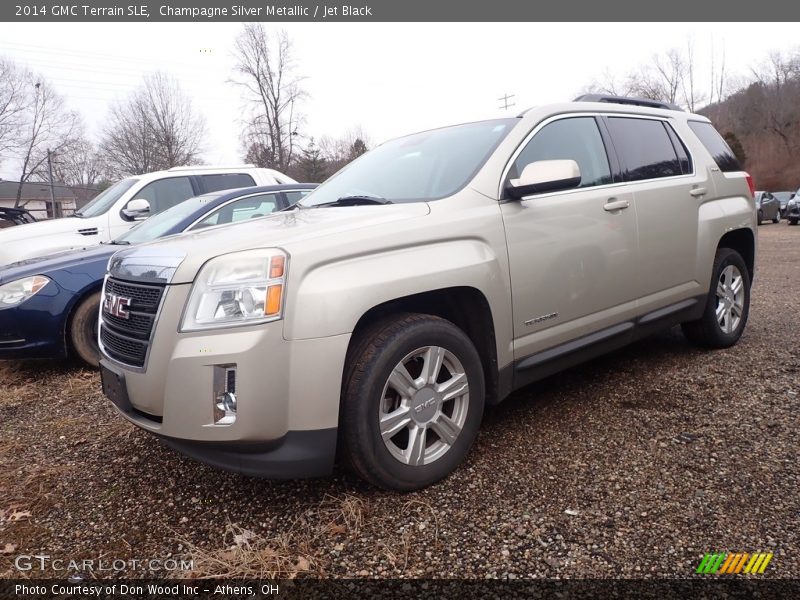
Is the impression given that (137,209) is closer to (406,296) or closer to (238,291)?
(238,291)

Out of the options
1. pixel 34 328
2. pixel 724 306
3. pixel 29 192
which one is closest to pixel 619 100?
pixel 724 306

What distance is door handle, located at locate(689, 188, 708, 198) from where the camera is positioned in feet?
12.3

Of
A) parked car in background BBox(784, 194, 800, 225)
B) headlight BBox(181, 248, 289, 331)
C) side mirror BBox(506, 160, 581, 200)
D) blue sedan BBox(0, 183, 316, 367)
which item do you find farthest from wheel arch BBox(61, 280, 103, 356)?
parked car in background BBox(784, 194, 800, 225)

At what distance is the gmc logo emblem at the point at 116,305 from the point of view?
229 cm

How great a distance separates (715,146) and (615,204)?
5.84 feet

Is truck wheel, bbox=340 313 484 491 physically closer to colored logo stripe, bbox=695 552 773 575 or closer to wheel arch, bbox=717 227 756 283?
colored logo stripe, bbox=695 552 773 575

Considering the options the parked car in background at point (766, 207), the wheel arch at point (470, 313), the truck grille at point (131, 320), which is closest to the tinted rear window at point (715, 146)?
the wheel arch at point (470, 313)

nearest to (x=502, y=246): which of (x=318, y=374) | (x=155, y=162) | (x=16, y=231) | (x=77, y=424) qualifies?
(x=318, y=374)

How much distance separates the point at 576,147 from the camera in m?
3.20

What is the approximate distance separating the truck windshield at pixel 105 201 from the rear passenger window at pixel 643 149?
5.75m

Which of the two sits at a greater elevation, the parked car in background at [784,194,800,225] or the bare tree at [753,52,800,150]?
the bare tree at [753,52,800,150]

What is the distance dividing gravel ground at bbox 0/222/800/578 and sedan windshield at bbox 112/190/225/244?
1.89 metres

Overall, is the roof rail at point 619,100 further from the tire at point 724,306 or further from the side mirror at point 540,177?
the tire at point 724,306

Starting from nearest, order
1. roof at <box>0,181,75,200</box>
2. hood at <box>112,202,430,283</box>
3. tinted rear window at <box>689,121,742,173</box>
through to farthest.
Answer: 1. hood at <box>112,202,430,283</box>
2. tinted rear window at <box>689,121,742,173</box>
3. roof at <box>0,181,75,200</box>
